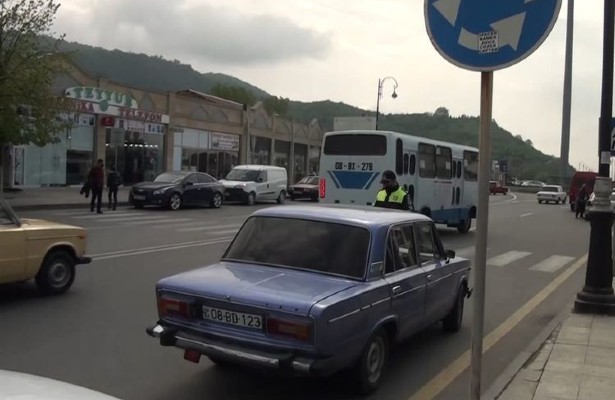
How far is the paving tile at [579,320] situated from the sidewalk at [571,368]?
0.05 feet

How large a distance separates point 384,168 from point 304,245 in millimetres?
12080

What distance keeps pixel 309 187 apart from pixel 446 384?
31693mm

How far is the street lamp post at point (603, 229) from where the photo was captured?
8617mm

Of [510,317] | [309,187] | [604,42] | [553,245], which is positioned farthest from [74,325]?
[309,187]

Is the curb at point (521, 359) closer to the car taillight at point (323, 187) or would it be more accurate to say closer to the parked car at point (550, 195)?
the car taillight at point (323, 187)

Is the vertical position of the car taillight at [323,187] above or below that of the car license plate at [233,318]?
above

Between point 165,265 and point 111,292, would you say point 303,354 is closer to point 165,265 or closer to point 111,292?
point 111,292

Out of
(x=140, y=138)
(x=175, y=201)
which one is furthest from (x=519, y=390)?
(x=140, y=138)

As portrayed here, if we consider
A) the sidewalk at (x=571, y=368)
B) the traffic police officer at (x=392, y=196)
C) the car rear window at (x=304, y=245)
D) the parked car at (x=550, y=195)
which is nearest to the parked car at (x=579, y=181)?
the parked car at (x=550, y=195)

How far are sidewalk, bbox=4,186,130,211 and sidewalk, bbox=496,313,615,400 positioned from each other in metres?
19.8

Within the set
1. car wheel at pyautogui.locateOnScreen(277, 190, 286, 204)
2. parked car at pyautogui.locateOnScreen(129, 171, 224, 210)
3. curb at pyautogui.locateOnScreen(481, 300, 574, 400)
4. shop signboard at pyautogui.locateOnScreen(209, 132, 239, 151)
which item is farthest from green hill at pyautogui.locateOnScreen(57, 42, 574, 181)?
curb at pyautogui.locateOnScreen(481, 300, 574, 400)

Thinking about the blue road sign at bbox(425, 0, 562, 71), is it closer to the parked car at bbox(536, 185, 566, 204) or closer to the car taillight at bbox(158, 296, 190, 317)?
the car taillight at bbox(158, 296, 190, 317)

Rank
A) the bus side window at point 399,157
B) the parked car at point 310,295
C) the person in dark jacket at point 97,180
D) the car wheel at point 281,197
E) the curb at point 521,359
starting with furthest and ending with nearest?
the car wheel at point 281,197, the person in dark jacket at point 97,180, the bus side window at point 399,157, the curb at point 521,359, the parked car at point 310,295

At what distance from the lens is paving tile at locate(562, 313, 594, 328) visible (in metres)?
7.96
